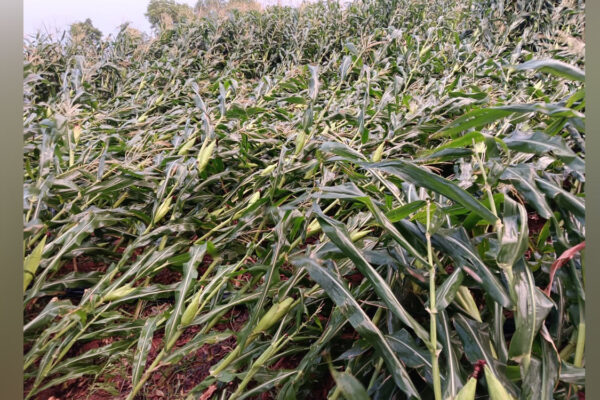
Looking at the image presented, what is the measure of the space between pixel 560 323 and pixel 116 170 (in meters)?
0.92

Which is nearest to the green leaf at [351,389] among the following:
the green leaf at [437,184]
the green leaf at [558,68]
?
the green leaf at [437,184]

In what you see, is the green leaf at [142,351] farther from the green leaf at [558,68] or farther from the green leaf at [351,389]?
the green leaf at [558,68]

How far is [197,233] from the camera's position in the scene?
874 millimetres

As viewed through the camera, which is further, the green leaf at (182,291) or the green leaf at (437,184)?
the green leaf at (182,291)

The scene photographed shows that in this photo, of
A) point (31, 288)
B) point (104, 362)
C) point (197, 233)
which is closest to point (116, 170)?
point (197, 233)

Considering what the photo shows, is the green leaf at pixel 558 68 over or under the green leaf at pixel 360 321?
over

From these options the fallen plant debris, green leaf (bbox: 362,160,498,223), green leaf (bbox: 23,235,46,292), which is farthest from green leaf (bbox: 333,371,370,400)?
green leaf (bbox: 23,235,46,292)

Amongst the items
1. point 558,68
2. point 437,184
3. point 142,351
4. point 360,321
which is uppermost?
point 558,68

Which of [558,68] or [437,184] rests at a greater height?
[558,68]

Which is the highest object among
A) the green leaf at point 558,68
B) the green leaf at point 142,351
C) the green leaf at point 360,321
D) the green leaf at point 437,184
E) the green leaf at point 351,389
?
the green leaf at point 558,68

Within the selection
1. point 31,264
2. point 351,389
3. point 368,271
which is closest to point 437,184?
point 368,271

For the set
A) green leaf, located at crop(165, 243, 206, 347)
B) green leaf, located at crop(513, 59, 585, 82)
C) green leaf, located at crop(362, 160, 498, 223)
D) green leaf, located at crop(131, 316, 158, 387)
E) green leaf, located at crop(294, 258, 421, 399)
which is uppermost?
green leaf, located at crop(513, 59, 585, 82)

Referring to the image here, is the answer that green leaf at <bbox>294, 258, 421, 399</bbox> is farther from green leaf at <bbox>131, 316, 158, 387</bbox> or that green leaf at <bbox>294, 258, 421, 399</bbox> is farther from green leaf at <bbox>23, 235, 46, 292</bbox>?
green leaf at <bbox>23, 235, 46, 292</bbox>

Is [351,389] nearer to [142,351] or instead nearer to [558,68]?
[142,351]
